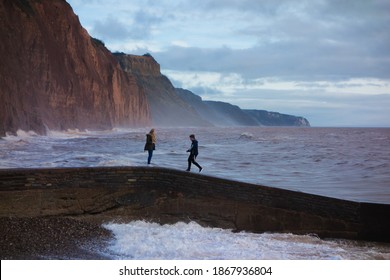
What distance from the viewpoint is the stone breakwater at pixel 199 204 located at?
903 centimetres

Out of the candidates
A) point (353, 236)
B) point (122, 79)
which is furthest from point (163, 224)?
point (122, 79)

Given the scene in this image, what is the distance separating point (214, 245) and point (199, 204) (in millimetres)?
1424

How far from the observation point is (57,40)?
223 feet

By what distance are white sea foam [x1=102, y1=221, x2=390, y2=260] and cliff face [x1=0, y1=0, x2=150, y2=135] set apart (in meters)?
35.0

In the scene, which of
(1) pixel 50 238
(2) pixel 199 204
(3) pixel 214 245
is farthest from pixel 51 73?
(3) pixel 214 245

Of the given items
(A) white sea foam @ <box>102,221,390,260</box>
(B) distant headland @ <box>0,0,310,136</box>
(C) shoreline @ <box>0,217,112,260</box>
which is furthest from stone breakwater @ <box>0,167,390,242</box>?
(B) distant headland @ <box>0,0,310,136</box>

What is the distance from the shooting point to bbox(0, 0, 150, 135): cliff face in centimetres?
4675

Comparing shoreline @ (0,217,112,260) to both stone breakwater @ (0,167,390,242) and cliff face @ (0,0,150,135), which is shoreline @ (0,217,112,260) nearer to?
stone breakwater @ (0,167,390,242)

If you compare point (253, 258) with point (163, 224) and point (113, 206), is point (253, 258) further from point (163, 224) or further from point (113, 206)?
point (113, 206)

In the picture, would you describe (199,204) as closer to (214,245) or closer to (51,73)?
(214,245)

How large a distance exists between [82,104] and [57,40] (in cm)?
1089

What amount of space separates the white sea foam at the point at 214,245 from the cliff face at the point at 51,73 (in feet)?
115

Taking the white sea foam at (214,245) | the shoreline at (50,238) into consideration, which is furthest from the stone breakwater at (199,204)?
the shoreline at (50,238)

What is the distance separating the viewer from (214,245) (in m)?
8.02
